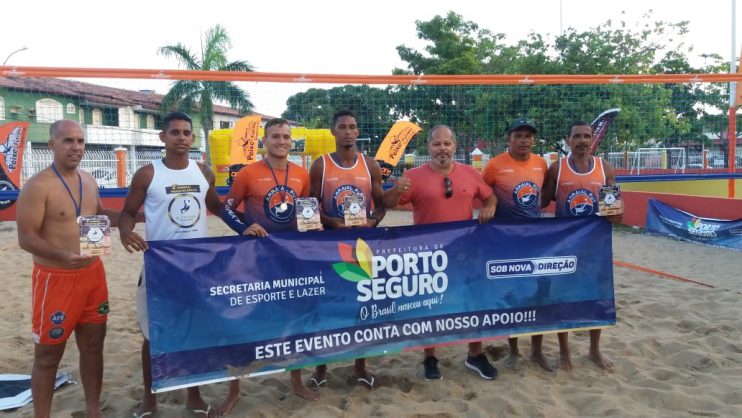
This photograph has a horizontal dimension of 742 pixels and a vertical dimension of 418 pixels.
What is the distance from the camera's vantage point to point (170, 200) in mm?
3330

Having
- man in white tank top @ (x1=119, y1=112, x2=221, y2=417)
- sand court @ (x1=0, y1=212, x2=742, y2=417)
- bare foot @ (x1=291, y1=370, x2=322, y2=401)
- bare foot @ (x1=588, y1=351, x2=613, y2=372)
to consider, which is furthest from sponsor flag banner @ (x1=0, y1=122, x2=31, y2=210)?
bare foot @ (x1=588, y1=351, x2=613, y2=372)

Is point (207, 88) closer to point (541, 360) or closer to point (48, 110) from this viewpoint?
point (48, 110)

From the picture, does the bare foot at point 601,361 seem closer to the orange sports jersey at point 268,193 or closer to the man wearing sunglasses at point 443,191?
the man wearing sunglasses at point 443,191

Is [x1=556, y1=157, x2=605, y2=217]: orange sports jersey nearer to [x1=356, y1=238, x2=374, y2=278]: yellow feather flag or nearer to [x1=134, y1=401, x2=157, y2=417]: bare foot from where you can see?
[x1=356, y1=238, x2=374, y2=278]: yellow feather flag

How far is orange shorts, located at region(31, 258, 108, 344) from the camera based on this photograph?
9.69ft

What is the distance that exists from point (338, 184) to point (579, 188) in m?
1.87

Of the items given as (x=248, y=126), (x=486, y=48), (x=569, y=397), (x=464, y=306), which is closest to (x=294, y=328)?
(x=464, y=306)

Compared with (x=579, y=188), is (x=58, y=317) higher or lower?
lower

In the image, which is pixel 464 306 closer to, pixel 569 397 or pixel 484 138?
pixel 569 397

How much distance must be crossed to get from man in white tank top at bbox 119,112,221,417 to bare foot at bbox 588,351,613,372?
9.31 ft

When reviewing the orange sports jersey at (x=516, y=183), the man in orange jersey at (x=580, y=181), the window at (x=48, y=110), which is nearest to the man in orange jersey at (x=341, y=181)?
the orange sports jersey at (x=516, y=183)

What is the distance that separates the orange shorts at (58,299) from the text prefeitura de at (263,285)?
70cm

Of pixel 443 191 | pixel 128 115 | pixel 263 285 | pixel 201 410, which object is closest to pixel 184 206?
pixel 263 285

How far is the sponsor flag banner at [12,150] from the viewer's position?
33.6 feet
